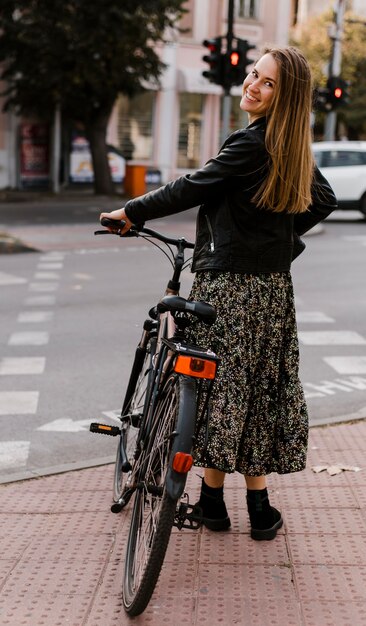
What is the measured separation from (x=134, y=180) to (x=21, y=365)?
62.9 feet

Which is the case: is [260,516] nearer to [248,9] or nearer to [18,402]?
[18,402]

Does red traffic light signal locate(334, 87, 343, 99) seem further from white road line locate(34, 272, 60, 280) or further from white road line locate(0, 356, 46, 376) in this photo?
white road line locate(0, 356, 46, 376)

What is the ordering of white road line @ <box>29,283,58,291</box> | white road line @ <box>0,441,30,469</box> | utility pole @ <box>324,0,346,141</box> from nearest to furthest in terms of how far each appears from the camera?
1. white road line @ <box>0,441,30,469</box>
2. white road line @ <box>29,283,58,291</box>
3. utility pole @ <box>324,0,346,141</box>

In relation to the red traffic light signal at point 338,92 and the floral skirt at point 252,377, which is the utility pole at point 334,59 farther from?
the floral skirt at point 252,377

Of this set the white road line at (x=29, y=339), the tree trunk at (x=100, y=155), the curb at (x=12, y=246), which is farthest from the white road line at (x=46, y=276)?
the tree trunk at (x=100, y=155)

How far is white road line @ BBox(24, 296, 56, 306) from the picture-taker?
10.4 metres

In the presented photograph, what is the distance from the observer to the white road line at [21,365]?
739 centimetres

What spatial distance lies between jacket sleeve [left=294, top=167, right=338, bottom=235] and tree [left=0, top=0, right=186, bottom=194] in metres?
19.1

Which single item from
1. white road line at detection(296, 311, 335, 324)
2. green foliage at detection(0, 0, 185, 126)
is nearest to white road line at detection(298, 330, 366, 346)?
white road line at detection(296, 311, 335, 324)

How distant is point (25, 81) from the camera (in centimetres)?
2455

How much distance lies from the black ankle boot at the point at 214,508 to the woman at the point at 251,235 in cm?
21

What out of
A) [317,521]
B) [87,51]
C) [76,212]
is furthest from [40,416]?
[87,51]

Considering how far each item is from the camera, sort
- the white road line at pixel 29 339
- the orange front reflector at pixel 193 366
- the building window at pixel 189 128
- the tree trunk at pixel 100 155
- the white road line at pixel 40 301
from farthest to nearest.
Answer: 1. the building window at pixel 189 128
2. the tree trunk at pixel 100 155
3. the white road line at pixel 40 301
4. the white road line at pixel 29 339
5. the orange front reflector at pixel 193 366

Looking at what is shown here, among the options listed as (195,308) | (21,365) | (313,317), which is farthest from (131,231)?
(313,317)
